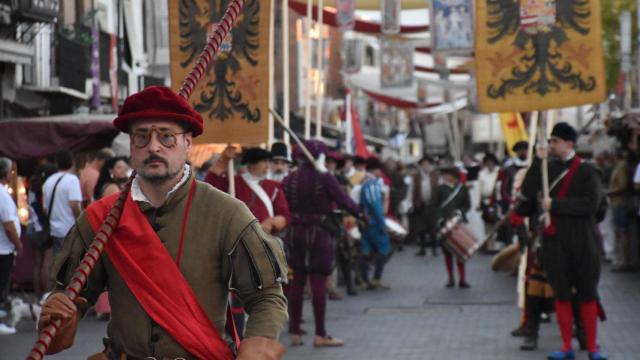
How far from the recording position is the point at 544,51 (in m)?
12.6

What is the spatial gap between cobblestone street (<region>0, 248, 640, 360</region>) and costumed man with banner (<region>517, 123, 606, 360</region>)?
2.14ft

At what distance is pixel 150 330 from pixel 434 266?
19352mm

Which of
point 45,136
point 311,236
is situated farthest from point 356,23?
point 311,236

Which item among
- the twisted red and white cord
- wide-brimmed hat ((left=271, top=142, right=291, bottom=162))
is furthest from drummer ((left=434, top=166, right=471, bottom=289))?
the twisted red and white cord

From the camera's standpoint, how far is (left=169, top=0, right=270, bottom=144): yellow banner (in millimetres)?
11930

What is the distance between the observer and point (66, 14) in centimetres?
2556

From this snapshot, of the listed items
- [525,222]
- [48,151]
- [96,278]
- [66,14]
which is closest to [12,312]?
[48,151]

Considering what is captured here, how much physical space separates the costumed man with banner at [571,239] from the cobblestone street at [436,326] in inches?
25.6

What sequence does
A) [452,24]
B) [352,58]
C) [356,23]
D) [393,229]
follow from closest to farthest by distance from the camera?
1. [393,229]
2. [452,24]
3. [356,23]
4. [352,58]

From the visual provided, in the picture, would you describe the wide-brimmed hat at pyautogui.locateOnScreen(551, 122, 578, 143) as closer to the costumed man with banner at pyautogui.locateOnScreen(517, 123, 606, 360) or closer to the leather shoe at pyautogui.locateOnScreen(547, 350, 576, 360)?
the costumed man with banner at pyautogui.locateOnScreen(517, 123, 606, 360)

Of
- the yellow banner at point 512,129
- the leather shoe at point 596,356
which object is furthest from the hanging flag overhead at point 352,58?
the leather shoe at point 596,356

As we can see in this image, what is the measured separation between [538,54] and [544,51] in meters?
0.06

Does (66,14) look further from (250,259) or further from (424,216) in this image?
(250,259)

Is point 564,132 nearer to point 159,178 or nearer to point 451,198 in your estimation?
point 159,178
